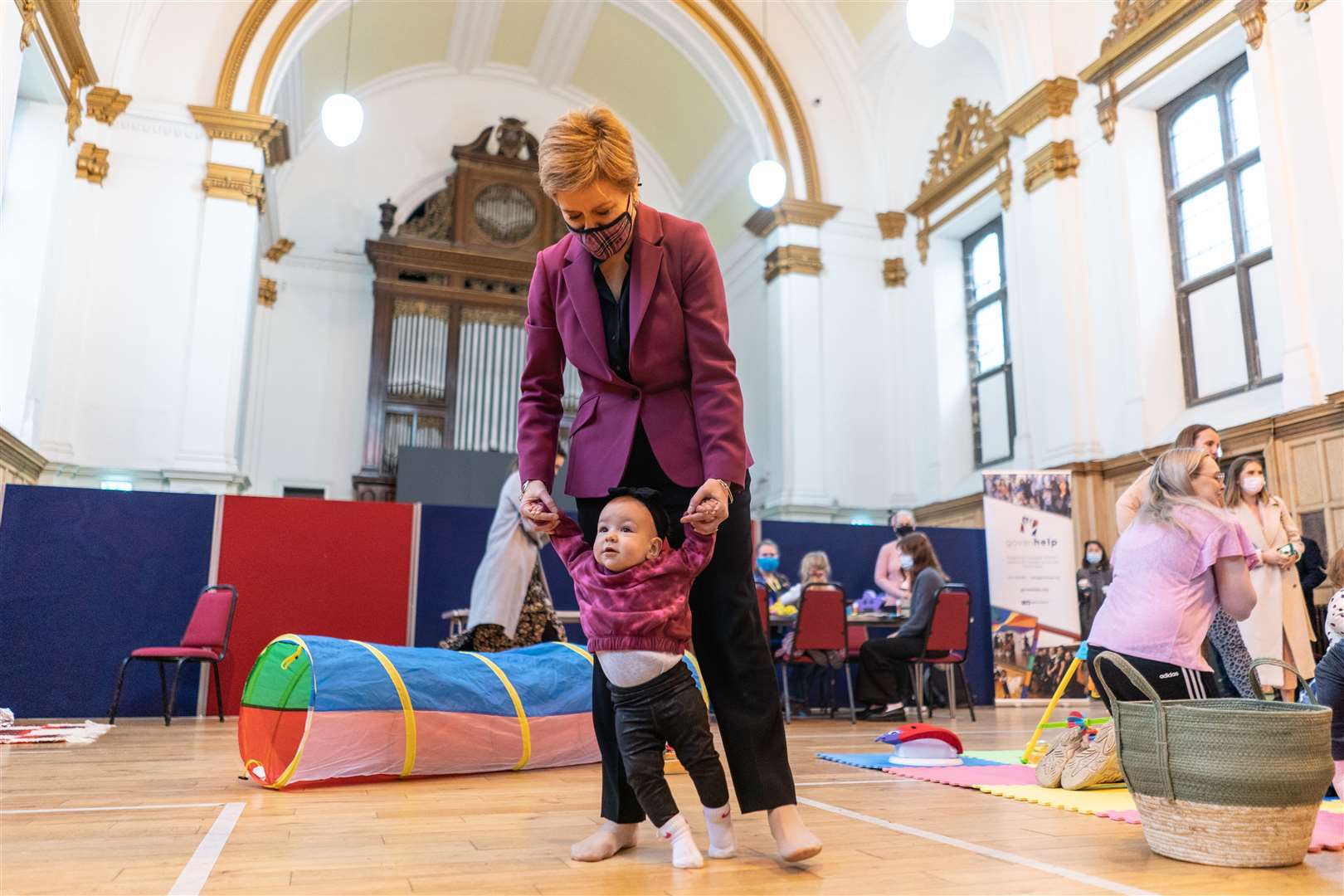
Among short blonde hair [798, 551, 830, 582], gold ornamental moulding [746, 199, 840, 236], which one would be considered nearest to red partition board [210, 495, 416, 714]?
short blonde hair [798, 551, 830, 582]

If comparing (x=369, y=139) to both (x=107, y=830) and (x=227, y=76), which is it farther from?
(x=107, y=830)

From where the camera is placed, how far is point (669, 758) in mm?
3463

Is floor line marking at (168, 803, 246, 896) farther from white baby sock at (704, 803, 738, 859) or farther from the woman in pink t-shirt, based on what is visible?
the woman in pink t-shirt

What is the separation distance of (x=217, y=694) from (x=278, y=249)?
7.33 meters

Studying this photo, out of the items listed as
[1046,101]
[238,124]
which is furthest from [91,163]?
[1046,101]

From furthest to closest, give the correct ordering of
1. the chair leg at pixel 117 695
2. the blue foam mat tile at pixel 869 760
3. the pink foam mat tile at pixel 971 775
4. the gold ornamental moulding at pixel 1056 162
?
the gold ornamental moulding at pixel 1056 162 → the chair leg at pixel 117 695 → the blue foam mat tile at pixel 869 760 → the pink foam mat tile at pixel 971 775

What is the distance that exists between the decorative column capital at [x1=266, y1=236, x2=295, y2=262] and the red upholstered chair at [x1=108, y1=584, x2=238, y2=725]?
692 cm

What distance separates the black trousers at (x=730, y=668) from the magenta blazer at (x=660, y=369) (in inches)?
1.8

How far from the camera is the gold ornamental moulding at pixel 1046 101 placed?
8.42 metres

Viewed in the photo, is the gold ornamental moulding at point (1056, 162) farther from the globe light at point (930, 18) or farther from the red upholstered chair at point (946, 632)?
the red upholstered chair at point (946, 632)

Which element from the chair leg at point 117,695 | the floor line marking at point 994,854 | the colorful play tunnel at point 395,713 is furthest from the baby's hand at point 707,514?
the chair leg at point 117,695

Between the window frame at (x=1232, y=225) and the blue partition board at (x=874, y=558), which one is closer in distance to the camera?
the window frame at (x=1232, y=225)

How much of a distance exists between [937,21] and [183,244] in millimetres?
6172

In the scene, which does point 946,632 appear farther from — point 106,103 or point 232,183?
point 106,103
